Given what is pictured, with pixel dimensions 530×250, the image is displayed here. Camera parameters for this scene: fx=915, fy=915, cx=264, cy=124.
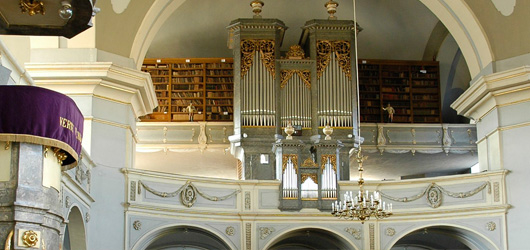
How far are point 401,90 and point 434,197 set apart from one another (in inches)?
231

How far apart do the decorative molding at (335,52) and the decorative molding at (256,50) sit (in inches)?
44.7

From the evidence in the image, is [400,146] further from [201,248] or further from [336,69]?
[201,248]

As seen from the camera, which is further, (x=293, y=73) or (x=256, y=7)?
(x=256, y=7)

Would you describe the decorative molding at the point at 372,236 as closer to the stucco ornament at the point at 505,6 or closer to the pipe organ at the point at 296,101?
the pipe organ at the point at 296,101

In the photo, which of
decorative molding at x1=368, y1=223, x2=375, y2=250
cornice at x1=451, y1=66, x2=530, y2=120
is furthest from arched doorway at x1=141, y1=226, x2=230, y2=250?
cornice at x1=451, y1=66, x2=530, y2=120

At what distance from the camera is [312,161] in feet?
66.4

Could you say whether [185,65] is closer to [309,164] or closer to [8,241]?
[309,164]

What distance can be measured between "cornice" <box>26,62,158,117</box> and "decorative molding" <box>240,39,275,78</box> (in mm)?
3752

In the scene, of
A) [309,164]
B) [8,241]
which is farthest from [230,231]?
[8,241]

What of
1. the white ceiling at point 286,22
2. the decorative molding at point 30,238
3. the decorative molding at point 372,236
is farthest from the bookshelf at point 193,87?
the decorative molding at point 30,238

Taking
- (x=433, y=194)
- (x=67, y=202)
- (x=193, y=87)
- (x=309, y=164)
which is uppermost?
(x=193, y=87)

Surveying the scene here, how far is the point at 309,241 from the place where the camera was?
21844 millimetres

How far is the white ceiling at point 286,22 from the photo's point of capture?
24953 mm

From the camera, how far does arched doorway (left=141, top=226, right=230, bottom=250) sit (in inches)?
779
